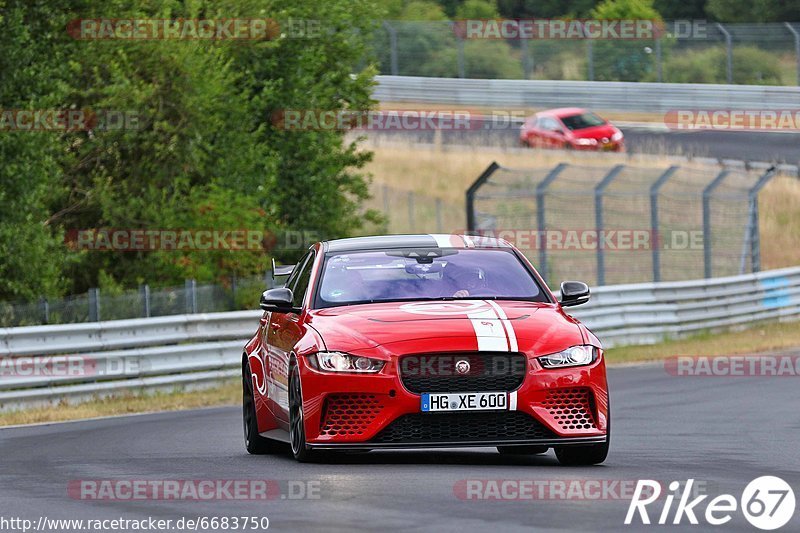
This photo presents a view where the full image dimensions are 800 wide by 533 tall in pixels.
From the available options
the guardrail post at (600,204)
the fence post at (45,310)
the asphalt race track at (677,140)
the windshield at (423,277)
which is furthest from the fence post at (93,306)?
the asphalt race track at (677,140)

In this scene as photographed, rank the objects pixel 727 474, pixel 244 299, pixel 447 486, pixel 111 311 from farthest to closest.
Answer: pixel 244 299, pixel 111 311, pixel 727 474, pixel 447 486

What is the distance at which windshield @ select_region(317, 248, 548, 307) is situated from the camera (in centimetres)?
1072

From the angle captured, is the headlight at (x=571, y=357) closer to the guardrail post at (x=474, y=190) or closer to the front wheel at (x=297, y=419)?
the front wheel at (x=297, y=419)

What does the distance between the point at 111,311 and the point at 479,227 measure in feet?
27.5

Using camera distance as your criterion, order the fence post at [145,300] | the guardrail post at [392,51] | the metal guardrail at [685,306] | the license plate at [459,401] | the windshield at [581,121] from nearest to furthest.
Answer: the license plate at [459,401] < the fence post at [145,300] < the metal guardrail at [685,306] < the windshield at [581,121] < the guardrail post at [392,51]

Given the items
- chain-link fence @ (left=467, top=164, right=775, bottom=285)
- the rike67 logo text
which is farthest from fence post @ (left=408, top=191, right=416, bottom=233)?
the rike67 logo text

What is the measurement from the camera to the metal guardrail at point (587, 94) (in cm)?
4691

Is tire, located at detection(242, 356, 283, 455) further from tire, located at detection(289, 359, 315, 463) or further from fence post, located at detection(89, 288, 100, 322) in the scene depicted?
fence post, located at detection(89, 288, 100, 322)

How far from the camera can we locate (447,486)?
28.1ft

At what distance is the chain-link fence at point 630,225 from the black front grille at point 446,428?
48.1 feet

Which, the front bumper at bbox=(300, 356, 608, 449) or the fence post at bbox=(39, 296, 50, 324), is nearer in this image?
the front bumper at bbox=(300, 356, 608, 449)

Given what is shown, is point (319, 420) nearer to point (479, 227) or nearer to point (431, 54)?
point (479, 227)

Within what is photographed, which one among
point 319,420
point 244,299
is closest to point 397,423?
point 319,420

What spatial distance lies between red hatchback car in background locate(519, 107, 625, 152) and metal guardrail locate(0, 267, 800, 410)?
20.5m
